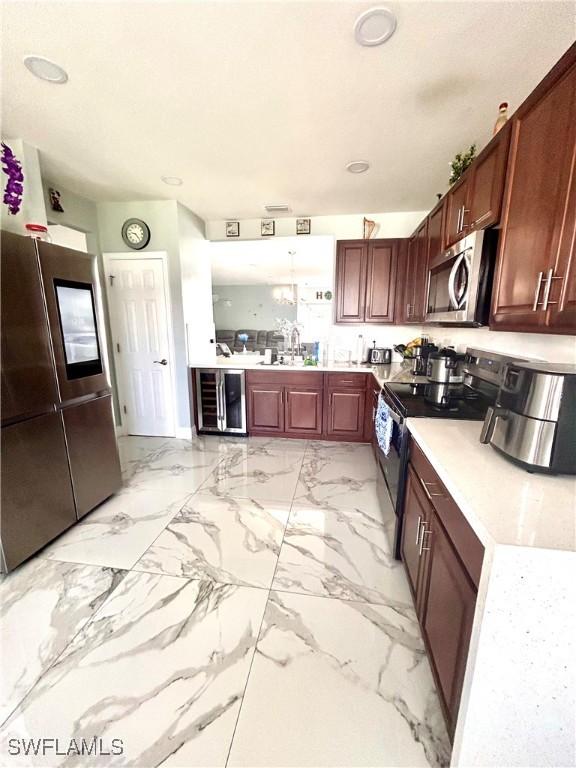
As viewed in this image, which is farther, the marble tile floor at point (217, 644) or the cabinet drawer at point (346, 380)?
the cabinet drawer at point (346, 380)

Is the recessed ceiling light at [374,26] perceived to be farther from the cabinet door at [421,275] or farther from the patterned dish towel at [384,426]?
the patterned dish towel at [384,426]

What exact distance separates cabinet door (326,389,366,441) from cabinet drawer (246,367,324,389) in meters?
0.24

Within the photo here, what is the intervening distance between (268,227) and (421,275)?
2.01 m

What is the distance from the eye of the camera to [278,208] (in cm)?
337

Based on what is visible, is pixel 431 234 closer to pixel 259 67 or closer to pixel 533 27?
pixel 533 27

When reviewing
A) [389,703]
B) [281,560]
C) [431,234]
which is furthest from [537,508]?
[431,234]

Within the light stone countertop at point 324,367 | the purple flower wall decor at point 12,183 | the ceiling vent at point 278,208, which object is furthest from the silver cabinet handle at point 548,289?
the purple flower wall decor at point 12,183

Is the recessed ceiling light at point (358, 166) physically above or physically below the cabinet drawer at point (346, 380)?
above

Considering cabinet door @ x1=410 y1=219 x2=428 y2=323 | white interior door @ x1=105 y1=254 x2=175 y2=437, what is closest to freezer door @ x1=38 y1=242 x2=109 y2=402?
white interior door @ x1=105 y1=254 x2=175 y2=437

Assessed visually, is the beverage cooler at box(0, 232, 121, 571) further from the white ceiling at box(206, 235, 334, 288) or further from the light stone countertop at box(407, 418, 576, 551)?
the white ceiling at box(206, 235, 334, 288)

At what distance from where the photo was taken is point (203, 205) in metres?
3.35

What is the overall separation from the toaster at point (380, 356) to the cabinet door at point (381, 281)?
37cm

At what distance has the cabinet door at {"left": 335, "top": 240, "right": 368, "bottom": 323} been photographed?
345cm

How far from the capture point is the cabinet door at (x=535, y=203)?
3.31ft
